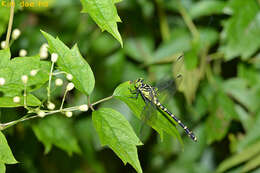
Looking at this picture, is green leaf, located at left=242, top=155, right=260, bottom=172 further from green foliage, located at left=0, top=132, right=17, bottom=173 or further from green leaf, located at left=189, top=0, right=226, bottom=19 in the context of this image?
green foliage, located at left=0, top=132, right=17, bottom=173

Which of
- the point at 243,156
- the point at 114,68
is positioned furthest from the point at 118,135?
the point at 243,156

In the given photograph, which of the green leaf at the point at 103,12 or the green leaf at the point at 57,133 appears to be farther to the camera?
the green leaf at the point at 57,133

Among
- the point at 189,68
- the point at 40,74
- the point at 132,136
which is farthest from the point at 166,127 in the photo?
the point at 189,68

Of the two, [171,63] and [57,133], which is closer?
[57,133]

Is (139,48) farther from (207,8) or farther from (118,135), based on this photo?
(118,135)

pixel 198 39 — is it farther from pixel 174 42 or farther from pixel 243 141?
pixel 243 141

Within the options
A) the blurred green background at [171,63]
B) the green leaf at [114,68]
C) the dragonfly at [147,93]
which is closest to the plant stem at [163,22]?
the blurred green background at [171,63]

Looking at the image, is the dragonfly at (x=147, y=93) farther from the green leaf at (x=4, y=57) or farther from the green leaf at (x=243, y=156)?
the green leaf at (x=243, y=156)
